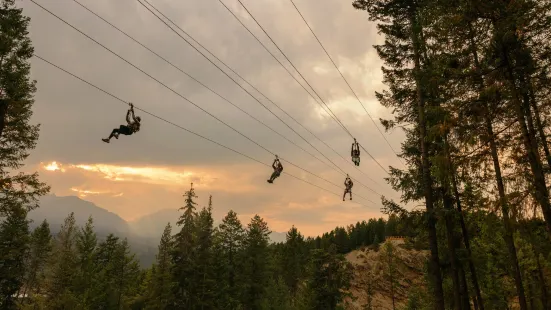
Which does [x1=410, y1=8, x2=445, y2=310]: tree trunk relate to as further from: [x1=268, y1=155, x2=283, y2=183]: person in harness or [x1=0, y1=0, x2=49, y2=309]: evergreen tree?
[x1=0, y1=0, x2=49, y2=309]: evergreen tree

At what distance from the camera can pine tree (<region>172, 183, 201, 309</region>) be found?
109 ft

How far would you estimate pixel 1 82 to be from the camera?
58.4 feet

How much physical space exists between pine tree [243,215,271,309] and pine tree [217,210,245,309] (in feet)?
3.43

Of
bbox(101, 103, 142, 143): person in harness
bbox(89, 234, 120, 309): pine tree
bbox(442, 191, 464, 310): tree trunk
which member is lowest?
bbox(89, 234, 120, 309): pine tree

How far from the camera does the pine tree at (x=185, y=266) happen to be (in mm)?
33344

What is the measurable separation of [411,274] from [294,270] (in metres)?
28.4

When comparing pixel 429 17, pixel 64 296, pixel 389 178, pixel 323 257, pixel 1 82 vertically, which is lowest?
pixel 64 296

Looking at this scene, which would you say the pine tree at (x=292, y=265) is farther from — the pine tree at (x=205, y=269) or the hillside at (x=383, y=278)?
the pine tree at (x=205, y=269)

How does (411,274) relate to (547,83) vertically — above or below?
below

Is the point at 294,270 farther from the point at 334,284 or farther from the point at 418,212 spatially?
the point at 418,212

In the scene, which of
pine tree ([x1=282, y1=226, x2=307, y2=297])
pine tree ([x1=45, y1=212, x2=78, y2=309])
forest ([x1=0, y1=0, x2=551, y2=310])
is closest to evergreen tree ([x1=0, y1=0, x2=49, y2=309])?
forest ([x1=0, y1=0, x2=551, y2=310])

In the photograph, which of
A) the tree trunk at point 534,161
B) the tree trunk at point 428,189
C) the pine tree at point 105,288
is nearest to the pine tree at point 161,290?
the pine tree at point 105,288

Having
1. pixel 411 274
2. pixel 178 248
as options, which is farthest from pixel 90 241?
pixel 411 274

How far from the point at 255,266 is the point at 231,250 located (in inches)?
157
